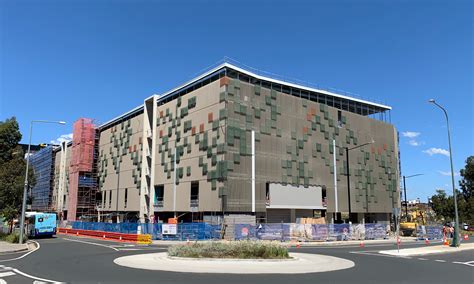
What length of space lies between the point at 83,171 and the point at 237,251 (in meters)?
72.5

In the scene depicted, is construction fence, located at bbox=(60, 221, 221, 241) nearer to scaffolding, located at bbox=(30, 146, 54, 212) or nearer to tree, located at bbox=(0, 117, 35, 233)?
tree, located at bbox=(0, 117, 35, 233)

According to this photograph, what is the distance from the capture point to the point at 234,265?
1722 cm

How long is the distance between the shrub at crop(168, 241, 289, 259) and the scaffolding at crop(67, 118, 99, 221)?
68017 mm

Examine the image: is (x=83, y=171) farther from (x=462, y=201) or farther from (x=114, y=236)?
(x=462, y=201)

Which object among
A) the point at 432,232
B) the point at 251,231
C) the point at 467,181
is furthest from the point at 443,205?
the point at 251,231

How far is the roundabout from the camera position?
15852mm

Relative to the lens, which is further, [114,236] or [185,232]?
[114,236]

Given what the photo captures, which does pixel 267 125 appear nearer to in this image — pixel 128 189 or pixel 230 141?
pixel 230 141

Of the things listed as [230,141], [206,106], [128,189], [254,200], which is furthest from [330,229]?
[128,189]

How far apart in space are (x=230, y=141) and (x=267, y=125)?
7122 mm

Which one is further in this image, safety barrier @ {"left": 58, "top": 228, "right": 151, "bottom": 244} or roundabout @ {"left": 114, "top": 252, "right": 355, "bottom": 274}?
safety barrier @ {"left": 58, "top": 228, "right": 151, "bottom": 244}

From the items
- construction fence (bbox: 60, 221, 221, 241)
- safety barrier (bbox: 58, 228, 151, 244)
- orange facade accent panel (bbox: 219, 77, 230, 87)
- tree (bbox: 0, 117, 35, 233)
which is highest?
orange facade accent panel (bbox: 219, 77, 230, 87)

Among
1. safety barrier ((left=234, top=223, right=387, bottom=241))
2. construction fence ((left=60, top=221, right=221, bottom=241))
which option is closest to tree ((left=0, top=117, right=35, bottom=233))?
construction fence ((left=60, top=221, right=221, bottom=241))

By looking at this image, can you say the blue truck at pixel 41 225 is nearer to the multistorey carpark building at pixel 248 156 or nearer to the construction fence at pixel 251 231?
the construction fence at pixel 251 231
